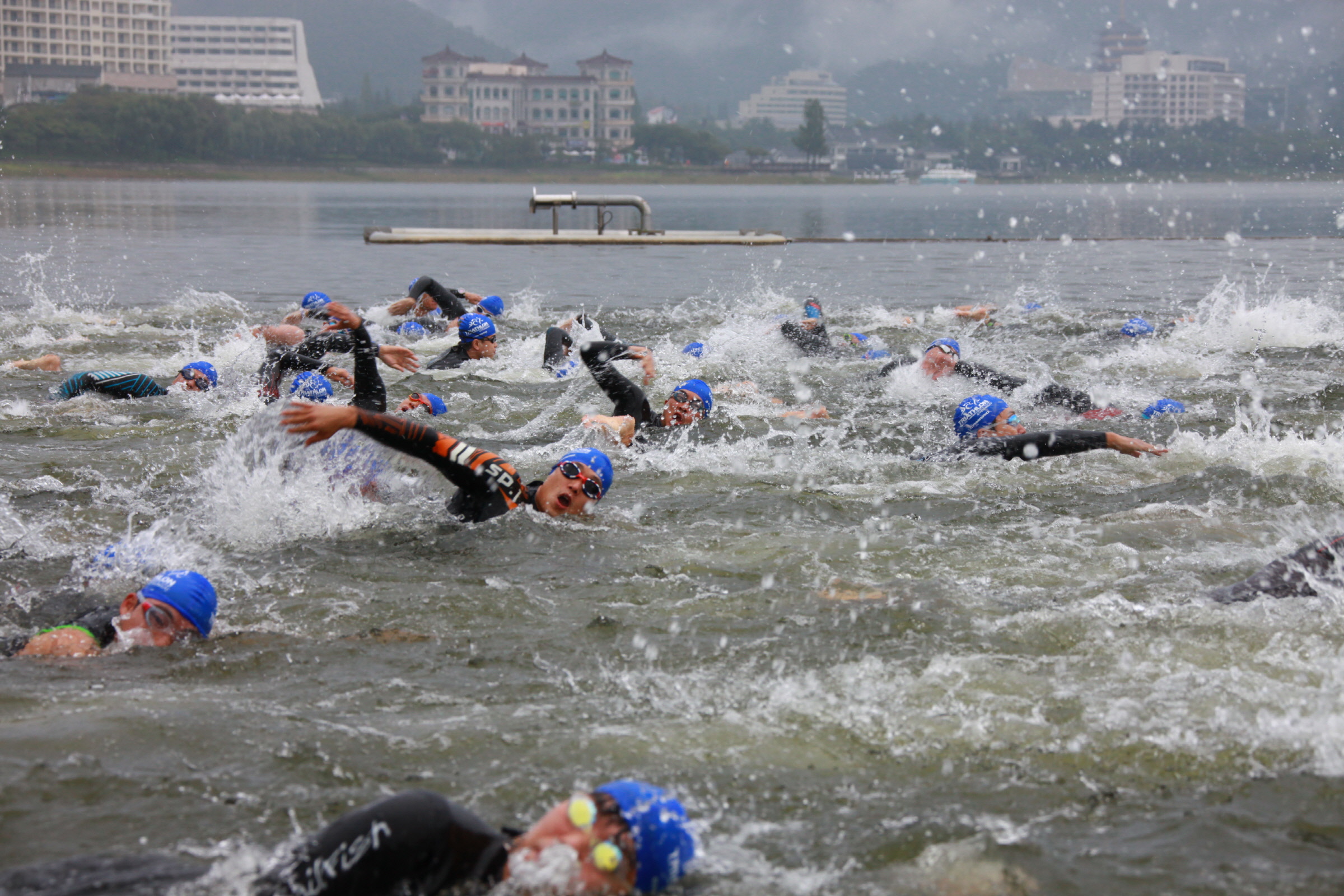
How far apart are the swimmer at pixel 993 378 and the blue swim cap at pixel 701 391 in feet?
9.36

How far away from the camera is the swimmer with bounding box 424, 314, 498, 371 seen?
14406mm

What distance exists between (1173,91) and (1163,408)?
190 m

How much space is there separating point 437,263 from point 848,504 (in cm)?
2479

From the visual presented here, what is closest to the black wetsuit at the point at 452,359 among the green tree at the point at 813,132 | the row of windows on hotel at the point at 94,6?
the green tree at the point at 813,132

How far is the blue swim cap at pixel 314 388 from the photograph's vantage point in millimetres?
10469

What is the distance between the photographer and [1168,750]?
4.72m

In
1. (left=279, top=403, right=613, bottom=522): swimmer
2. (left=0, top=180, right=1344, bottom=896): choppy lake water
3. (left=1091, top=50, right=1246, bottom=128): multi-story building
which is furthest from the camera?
(left=1091, top=50, right=1246, bottom=128): multi-story building

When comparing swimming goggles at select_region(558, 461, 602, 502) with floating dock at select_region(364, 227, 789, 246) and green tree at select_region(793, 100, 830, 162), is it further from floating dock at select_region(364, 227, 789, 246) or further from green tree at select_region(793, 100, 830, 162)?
green tree at select_region(793, 100, 830, 162)

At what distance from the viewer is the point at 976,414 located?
31.9ft

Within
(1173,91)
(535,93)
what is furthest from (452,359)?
(1173,91)

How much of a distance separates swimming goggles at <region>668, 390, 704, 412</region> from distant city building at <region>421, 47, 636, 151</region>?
495 ft

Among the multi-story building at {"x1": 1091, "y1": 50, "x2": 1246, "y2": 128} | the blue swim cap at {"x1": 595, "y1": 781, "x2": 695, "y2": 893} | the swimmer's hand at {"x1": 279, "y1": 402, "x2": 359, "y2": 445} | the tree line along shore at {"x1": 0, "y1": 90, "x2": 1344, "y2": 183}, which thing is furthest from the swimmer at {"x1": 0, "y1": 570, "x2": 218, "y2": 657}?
the multi-story building at {"x1": 1091, "y1": 50, "x2": 1246, "y2": 128}

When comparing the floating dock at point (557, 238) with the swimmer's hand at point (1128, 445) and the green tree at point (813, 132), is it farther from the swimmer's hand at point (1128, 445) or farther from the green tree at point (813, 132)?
the green tree at point (813, 132)

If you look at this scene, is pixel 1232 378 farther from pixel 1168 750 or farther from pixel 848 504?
pixel 1168 750
